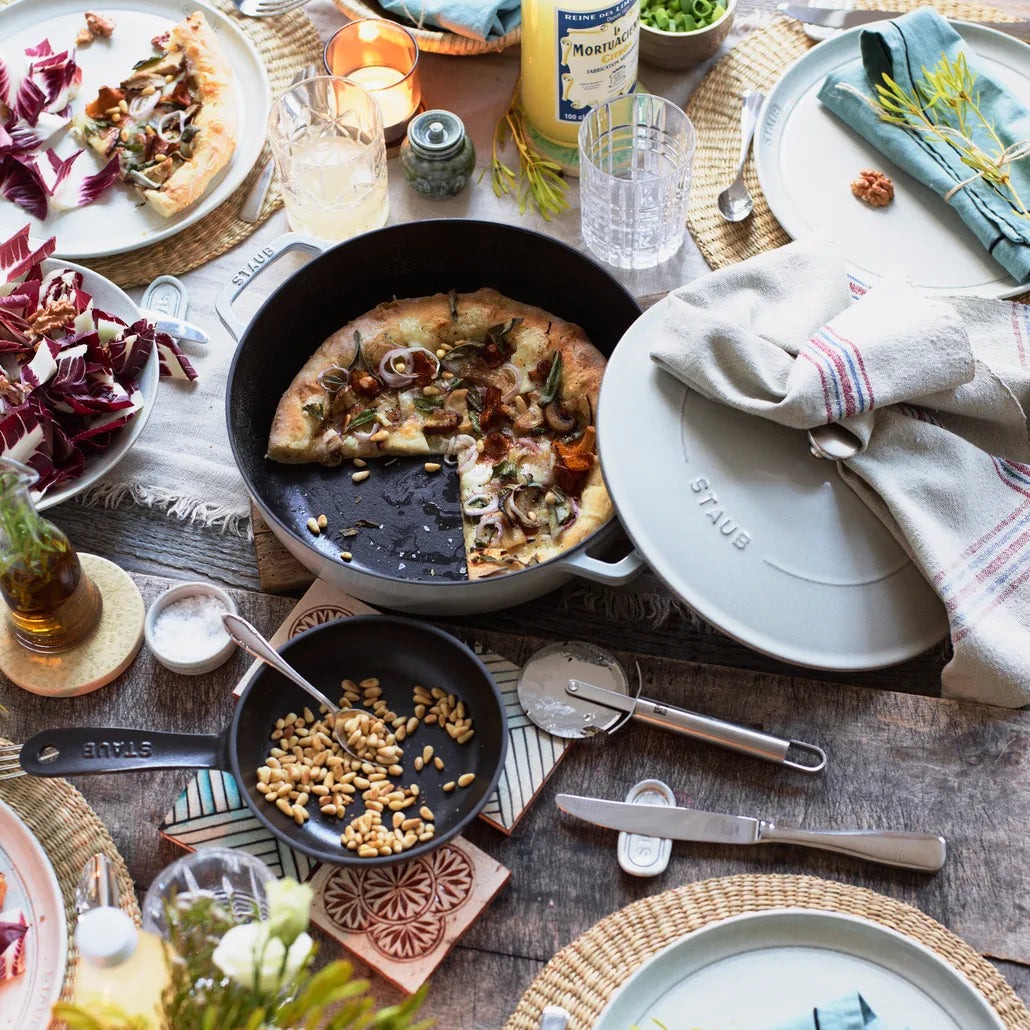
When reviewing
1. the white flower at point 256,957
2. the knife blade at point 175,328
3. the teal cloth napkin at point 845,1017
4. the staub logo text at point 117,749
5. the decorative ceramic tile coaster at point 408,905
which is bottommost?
the decorative ceramic tile coaster at point 408,905

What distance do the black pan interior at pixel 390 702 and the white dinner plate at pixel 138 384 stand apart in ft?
1.98

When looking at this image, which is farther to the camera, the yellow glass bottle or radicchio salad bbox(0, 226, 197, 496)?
the yellow glass bottle

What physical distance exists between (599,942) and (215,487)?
1237mm

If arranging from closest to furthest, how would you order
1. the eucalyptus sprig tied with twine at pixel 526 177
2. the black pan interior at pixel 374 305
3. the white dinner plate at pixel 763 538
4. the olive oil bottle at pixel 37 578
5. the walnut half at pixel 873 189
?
the olive oil bottle at pixel 37 578
the white dinner plate at pixel 763 538
the black pan interior at pixel 374 305
the walnut half at pixel 873 189
the eucalyptus sprig tied with twine at pixel 526 177

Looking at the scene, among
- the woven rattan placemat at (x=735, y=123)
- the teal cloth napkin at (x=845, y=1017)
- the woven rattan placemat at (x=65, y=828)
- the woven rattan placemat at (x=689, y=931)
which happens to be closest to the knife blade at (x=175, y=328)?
the woven rattan placemat at (x=65, y=828)

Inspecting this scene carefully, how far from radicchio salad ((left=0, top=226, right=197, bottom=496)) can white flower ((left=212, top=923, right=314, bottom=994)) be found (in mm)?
1295

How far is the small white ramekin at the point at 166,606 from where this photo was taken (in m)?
1.98

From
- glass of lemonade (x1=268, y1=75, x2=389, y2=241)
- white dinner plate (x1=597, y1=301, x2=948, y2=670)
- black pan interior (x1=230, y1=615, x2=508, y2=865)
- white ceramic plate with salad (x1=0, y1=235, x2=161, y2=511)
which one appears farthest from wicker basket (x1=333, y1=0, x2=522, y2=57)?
black pan interior (x1=230, y1=615, x2=508, y2=865)

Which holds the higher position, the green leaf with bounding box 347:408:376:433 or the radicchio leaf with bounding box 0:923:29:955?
the green leaf with bounding box 347:408:376:433

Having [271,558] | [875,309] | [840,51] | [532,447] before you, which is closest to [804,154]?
[840,51]

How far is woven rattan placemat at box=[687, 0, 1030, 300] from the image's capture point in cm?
248

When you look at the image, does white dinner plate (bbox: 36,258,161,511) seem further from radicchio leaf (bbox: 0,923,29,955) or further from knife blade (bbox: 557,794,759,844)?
knife blade (bbox: 557,794,759,844)

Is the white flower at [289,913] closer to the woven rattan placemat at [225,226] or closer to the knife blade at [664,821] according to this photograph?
the knife blade at [664,821]

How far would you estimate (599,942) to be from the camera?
5.58 ft
